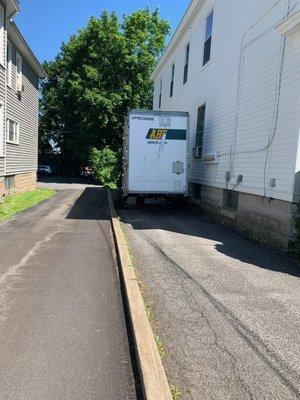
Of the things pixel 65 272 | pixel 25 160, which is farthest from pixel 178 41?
pixel 65 272

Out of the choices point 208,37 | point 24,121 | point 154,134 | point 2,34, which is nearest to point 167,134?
point 154,134

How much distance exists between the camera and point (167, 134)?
596 inches

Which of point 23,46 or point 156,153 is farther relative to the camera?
point 23,46

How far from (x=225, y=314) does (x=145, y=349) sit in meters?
1.49

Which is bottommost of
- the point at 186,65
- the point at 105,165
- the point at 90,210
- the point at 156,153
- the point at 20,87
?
the point at 90,210

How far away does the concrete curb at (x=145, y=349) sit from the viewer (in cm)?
335

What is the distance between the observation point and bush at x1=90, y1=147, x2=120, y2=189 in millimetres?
34969

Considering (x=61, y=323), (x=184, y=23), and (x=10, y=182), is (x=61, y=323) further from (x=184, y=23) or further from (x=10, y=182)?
(x=184, y=23)

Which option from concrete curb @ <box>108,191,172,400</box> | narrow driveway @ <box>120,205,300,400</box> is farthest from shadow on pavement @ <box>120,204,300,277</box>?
concrete curb @ <box>108,191,172,400</box>

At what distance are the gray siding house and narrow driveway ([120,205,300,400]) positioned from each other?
9263mm

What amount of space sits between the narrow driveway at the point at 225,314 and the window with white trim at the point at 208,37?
8870 millimetres

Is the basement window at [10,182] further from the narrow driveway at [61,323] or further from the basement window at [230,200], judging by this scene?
the basement window at [230,200]

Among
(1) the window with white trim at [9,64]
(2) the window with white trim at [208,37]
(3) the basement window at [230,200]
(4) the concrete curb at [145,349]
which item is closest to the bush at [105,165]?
(1) the window with white trim at [9,64]

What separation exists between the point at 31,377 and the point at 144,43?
38953mm
